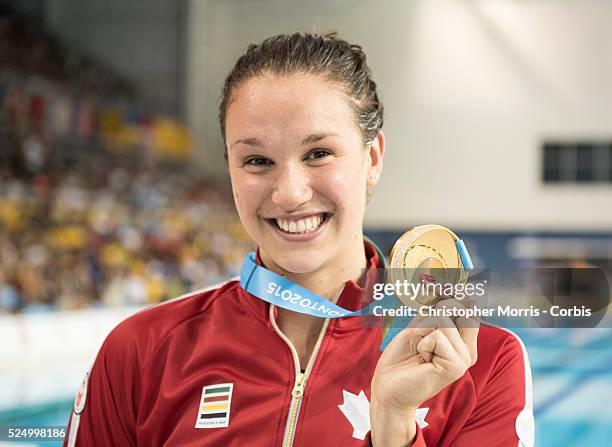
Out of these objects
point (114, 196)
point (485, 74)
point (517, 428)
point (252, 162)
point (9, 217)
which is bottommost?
point (517, 428)

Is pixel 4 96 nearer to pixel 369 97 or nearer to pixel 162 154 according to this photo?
pixel 162 154

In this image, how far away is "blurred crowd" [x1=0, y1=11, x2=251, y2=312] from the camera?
743 centimetres

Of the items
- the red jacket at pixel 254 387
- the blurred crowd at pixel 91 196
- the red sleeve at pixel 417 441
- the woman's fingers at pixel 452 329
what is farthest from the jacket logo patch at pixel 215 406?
the blurred crowd at pixel 91 196

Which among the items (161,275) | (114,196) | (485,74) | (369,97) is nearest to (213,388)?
(369,97)

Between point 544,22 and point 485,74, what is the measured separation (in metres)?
1.44

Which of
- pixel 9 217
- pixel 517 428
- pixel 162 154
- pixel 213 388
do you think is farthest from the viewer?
pixel 162 154

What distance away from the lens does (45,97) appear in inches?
413

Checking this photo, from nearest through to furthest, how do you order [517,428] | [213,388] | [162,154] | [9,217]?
[517,428], [213,388], [9,217], [162,154]

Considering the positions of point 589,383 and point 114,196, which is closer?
point 589,383

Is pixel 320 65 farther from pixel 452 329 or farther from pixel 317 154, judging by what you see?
pixel 452 329

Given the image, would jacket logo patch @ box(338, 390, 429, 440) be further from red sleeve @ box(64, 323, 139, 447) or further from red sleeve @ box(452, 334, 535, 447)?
red sleeve @ box(64, 323, 139, 447)

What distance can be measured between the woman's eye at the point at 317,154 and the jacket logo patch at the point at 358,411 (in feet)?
1.13

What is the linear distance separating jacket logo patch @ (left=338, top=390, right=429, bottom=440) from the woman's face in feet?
0.64

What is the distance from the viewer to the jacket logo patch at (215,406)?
43.1 inches
